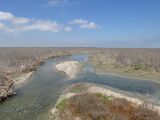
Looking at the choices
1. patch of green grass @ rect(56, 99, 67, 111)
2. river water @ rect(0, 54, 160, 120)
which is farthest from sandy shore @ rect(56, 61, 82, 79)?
patch of green grass @ rect(56, 99, 67, 111)

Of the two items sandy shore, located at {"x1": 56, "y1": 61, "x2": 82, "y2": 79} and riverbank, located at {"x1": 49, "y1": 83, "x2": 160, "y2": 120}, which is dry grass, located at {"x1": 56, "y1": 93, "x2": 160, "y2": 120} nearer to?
riverbank, located at {"x1": 49, "y1": 83, "x2": 160, "y2": 120}

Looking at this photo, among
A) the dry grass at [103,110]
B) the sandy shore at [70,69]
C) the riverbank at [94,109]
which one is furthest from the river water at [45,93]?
the sandy shore at [70,69]

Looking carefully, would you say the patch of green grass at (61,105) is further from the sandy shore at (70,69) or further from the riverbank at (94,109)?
the sandy shore at (70,69)

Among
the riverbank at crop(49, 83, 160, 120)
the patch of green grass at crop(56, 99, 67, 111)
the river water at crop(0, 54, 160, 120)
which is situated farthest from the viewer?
the river water at crop(0, 54, 160, 120)

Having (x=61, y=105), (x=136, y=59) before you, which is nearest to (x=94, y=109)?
(x=61, y=105)

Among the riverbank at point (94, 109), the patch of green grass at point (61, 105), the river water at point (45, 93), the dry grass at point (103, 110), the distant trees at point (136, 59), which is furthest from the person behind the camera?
the distant trees at point (136, 59)

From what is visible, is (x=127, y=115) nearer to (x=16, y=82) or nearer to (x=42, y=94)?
(x=42, y=94)

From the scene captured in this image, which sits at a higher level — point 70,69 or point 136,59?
point 136,59

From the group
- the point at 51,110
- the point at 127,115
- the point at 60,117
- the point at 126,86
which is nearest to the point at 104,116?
the point at 127,115

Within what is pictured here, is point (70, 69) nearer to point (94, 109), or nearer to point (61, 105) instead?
point (61, 105)

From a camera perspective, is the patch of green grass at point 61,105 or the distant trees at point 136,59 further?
the distant trees at point 136,59
